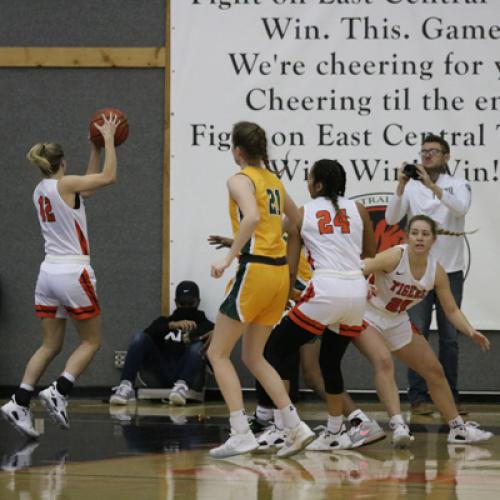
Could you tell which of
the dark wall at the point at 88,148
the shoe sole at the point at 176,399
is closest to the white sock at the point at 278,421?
the shoe sole at the point at 176,399

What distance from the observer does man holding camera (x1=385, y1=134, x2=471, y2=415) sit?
10250 mm

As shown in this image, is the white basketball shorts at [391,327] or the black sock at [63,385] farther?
the black sock at [63,385]

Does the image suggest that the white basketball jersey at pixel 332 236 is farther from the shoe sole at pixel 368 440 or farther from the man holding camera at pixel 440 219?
the man holding camera at pixel 440 219

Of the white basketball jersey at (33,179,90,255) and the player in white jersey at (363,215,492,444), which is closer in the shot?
the player in white jersey at (363,215,492,444)

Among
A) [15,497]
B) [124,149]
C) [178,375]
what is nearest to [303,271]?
[178,375]

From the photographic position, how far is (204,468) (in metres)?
6.89

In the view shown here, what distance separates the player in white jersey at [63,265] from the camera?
27.7 ft

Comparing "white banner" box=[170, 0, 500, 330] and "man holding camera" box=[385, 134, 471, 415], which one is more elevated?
"white banner" box=[170, 0, 500, 330]

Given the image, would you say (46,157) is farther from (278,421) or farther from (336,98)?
(336,98)

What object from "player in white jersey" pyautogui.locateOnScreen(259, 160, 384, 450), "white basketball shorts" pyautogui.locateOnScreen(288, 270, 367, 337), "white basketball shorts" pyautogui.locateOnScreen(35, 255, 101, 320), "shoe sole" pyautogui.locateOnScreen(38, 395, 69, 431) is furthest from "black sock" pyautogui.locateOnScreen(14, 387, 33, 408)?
"white basketball shorts" pyautogui.locateOnScreen(288, 270, 367, 337)

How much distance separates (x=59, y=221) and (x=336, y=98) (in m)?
3.88

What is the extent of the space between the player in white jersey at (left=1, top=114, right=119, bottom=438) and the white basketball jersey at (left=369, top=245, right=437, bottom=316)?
191 cm

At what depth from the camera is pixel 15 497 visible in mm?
5844

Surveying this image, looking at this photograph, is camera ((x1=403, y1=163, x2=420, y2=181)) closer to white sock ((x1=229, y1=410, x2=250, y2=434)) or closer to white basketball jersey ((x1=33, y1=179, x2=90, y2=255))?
white basketball jersey ((x1=33, y1=179, x2=90, y2=255))
